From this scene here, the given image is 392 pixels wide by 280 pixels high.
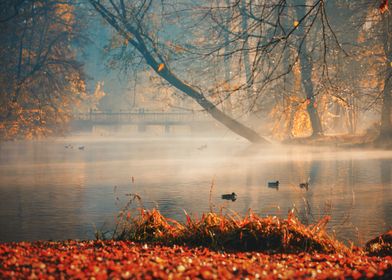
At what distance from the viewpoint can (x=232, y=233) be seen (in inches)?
368

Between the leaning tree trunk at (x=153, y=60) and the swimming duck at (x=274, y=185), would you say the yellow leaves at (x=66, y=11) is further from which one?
the swimming duck at (x=274, y=185)

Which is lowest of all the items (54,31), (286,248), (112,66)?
(286,248)

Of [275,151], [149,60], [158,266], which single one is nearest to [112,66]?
[149,60]

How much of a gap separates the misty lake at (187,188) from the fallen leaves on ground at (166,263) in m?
1.84

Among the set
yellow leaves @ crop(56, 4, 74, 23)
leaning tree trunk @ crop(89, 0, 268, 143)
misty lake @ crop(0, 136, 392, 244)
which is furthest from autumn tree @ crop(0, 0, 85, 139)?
leaning tree trunk @ crop(89, 0, 268, 143)

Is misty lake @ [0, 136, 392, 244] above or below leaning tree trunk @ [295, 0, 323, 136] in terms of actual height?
below

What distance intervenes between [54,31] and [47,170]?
2130 centimetres

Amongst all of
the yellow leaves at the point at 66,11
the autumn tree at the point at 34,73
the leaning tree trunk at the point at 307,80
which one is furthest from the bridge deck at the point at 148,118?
the leaning tree trunk at the point at 307,80

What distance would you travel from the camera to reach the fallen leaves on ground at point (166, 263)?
6465 mm

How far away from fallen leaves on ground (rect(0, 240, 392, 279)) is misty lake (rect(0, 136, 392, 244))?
6.04 feet

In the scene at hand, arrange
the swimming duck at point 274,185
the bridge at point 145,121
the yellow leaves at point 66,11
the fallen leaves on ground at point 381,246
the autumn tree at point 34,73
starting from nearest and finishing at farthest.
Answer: the fallen leaves on ground at point 381,246, the swimming duck at point 274,185, the autumn tree at point 34,73, the yellow leaves at point 66,11, the bridge at point 145,121

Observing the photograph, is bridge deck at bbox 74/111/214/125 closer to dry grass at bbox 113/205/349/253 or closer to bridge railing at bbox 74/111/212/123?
bridge railing at bbox 74/111/212/123

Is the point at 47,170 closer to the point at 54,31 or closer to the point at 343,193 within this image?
the point at 343,193

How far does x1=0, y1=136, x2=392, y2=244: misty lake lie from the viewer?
1311 centimetres
